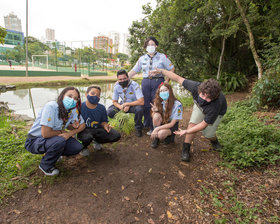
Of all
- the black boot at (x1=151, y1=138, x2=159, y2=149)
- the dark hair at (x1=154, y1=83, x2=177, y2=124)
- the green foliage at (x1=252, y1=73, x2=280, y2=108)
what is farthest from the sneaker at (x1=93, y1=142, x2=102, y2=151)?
the green foliage at (x1=252, y1=73, x2=280, y2=108)

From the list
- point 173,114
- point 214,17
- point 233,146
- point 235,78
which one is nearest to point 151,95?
point 173,114

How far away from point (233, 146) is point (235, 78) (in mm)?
5949

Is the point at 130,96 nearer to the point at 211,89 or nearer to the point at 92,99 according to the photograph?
the point at 92,99

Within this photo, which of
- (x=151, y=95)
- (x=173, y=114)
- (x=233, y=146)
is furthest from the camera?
(x=151, y=95)

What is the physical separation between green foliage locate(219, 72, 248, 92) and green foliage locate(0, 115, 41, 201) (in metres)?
7.73

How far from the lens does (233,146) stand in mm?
2615

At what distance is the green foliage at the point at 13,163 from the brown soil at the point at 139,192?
0.14 metres

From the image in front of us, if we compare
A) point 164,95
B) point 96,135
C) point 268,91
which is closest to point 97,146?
point 96,135

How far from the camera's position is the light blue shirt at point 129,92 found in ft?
11.0

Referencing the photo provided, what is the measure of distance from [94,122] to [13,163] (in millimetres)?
1285

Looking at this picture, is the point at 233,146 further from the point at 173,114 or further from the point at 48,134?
the point at 48,134

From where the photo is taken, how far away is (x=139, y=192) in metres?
1.99

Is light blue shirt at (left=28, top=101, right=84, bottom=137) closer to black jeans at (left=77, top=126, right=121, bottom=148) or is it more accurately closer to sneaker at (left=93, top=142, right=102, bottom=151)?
black jeans at (left=77, top=126, right=121, bottom=148)

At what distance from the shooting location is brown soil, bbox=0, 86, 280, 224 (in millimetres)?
1675
